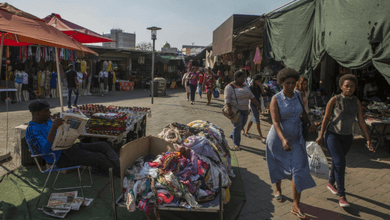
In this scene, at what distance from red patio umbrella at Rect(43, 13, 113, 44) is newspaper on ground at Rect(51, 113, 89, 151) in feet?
14.5

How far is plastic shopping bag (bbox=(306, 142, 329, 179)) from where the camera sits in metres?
3.93

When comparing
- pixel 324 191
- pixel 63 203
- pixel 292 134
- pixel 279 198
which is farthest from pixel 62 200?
pixel 324 191

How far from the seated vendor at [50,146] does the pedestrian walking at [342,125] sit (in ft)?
10.8

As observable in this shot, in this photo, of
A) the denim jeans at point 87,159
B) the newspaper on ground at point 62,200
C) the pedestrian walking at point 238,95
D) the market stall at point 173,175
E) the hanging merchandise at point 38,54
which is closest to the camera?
the market stall at point 173,175

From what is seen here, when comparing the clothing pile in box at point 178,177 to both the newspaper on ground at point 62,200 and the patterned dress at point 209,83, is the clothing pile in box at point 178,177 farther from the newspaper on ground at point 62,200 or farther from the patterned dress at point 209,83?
the patterned dress at point 209,83

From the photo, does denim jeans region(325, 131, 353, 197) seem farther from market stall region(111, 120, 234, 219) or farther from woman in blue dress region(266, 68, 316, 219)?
market stall region(111, 120, 234, 219)

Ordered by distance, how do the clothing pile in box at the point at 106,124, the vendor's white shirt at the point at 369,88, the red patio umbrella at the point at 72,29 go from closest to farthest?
the clothing pile in box at the point at 106,124 < the red patio umbrella at the point at 72,29 < the vendor's white shirt at the point at 369,88

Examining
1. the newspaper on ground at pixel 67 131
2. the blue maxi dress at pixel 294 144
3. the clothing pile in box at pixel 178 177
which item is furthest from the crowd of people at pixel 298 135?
the newspaper on ground at pixel 67 131

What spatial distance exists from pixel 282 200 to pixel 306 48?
4.25 m

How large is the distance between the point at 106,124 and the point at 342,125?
3999 millimetres

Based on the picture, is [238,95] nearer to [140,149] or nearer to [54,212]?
[140,149]

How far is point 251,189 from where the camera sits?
4539 mm

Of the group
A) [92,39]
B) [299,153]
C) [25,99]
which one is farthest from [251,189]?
[25,99]

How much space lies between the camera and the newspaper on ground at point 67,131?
3.90 m
